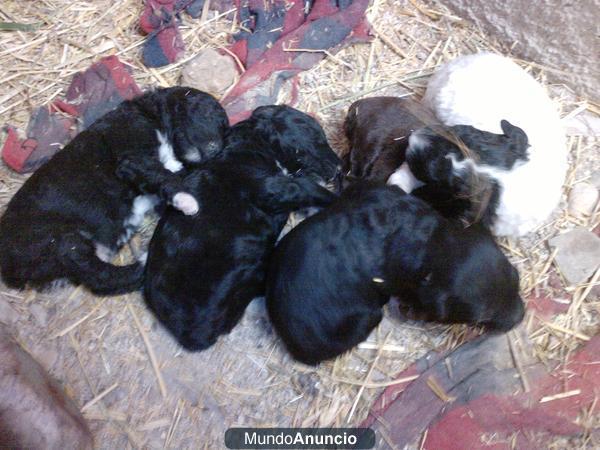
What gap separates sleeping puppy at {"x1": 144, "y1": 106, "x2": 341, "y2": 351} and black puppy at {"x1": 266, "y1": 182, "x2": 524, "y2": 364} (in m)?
0.23

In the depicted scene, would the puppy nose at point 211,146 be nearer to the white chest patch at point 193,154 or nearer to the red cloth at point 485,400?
the white chest patch at point 193,154

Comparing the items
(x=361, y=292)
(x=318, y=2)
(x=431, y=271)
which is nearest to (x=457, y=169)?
(x=431, y=271)

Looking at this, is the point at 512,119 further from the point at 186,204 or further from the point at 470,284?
the point at 186,204

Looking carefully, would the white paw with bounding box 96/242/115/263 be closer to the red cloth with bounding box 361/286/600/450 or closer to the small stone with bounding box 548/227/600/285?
the red cloth with bounding box 361/286/600/450

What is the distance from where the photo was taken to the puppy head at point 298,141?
321cm

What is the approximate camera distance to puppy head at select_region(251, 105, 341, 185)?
10.5ft

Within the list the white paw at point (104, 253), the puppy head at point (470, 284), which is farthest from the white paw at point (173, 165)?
the puppy head at point (470, 284)

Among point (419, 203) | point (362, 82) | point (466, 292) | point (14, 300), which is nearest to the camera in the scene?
point (466, 292)

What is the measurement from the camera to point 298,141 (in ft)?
10.5

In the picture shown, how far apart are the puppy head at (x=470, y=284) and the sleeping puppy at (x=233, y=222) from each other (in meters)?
0.80

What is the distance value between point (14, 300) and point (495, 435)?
266 centimetres

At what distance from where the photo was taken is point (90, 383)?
9.32ft

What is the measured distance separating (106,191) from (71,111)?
3.02 feet

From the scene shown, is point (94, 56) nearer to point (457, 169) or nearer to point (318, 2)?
point (318, 2)
